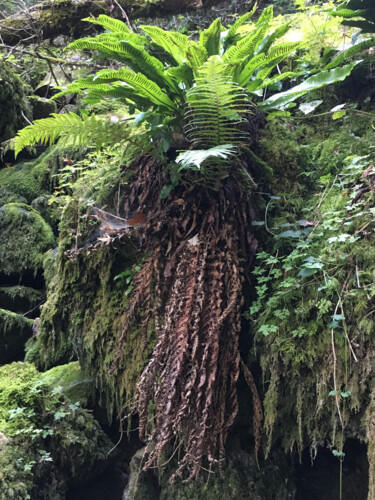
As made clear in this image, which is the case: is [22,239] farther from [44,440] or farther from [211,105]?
[211,105]

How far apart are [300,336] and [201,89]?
54.7 inches

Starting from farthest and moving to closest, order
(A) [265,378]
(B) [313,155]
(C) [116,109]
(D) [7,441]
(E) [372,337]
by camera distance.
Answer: (C) [116,109] → (B) [313,155] → (D) [7,441] → (A) [265,378] → (E) [372,337]

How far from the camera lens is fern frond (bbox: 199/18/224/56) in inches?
94.3

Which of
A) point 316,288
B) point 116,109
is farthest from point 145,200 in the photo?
point 116,109

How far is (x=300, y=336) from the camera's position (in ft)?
6.47

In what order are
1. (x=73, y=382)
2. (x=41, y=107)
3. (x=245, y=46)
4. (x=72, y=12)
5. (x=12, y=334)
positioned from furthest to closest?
(x=41, y=107), (x=72, y=12), (x=12, y=334), (x=73, y=382), (x=245, y=46)

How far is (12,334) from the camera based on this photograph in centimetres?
394

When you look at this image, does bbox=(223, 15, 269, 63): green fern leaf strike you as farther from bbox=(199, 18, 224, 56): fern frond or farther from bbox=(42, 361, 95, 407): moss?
bbox=(42, 361, 95, 407): moss

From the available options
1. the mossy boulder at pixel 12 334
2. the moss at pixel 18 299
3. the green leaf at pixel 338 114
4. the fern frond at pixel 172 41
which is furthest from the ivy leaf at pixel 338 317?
the moss at pixel 18 299

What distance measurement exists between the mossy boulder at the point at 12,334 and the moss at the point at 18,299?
0.22 metres

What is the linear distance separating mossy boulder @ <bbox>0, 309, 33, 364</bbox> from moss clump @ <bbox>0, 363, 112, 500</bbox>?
3.33ft

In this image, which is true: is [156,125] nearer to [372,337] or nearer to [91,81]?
[91,81]

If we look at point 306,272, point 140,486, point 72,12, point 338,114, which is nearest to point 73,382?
point 140,486

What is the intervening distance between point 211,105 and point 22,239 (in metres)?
3.03
